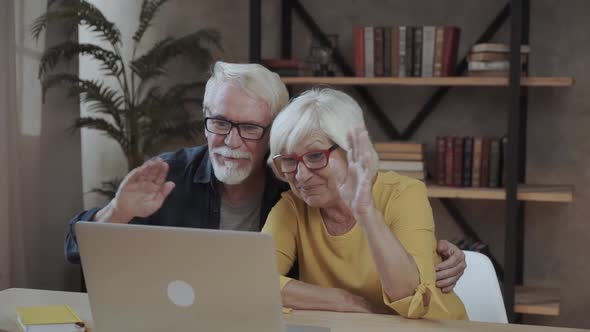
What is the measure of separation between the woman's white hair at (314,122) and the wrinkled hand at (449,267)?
0.95 ft

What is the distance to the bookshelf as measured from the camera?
3520mm

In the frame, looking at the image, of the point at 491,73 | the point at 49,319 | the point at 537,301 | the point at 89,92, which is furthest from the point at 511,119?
the point at 49,319

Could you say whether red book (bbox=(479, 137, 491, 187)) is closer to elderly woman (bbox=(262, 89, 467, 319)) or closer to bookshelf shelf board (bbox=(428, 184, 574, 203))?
bookshelf shelf board (bbox=(428, 184, 574, 203))

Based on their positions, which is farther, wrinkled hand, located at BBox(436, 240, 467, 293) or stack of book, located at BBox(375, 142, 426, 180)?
stack of book, located at BBox(375, 142, 426, 180)

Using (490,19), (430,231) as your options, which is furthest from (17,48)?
(430,231)

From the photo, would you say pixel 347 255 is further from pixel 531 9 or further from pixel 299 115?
pixel 531 9

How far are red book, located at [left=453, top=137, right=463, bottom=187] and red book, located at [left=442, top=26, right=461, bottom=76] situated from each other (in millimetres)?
297

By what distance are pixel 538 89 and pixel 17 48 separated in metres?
2.34

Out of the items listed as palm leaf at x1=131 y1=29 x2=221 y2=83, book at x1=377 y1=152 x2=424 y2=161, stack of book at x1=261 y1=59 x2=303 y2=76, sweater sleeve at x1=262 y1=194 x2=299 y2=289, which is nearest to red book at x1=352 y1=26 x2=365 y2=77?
stack of book at x1=261 y1=59 x2=303 y2=76

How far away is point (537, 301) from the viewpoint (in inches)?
143

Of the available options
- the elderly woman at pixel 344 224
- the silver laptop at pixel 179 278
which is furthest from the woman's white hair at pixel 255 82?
the silver laptop at pixel 179 278

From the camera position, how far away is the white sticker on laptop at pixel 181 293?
1470 millimetres

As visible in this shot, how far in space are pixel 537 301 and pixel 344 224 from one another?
188cm

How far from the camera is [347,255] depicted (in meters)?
2.03
